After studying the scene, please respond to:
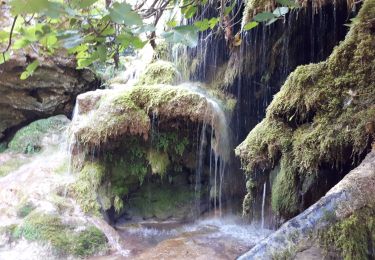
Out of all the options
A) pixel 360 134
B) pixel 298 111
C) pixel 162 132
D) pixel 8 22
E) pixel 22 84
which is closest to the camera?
pixel 360 134

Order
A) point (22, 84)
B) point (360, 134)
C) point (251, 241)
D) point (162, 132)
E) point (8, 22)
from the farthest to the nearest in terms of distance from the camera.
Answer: point (22, 84) → point (8, 22) → point (162, 132) → point (251, 241) → point (360, 134)

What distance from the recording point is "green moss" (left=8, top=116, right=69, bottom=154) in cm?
1009

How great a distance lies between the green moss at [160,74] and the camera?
834 centimetres

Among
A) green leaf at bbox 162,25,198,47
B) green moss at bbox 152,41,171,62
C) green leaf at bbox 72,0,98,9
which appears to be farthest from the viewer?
green moss at bbox 152,41,171,62

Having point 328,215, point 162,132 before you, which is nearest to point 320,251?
point 328,215

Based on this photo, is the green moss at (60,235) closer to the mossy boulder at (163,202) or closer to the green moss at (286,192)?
the mossy boulder at (163,202)

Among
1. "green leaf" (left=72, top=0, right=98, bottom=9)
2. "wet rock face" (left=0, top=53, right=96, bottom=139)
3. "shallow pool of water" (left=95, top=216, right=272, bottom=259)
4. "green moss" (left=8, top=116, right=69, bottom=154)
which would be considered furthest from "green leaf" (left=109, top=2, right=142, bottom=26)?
"green moss" (left=8, top=116, right=69, bottom=154)

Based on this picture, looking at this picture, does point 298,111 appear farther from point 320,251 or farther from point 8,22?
point 8,22

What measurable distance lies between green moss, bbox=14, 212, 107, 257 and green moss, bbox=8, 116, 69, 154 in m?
4.49

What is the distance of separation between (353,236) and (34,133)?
31.8 ft

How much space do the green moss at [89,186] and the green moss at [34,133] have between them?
12.5 feet

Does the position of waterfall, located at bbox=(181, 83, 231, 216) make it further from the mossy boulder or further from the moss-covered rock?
the moss-covered rock

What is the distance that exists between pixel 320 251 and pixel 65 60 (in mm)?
9434

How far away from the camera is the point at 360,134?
2.70 m
